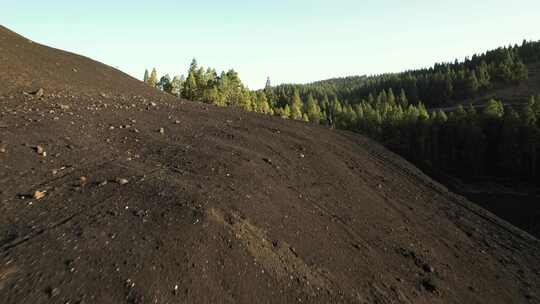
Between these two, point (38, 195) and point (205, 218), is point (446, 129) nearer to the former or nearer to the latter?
point (205, 218)

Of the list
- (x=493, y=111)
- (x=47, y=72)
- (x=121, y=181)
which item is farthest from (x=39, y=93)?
(x=493, y=111)

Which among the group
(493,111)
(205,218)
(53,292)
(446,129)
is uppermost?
(53,292)

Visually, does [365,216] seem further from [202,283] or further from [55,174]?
[55,174]

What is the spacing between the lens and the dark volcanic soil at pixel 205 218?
249 inches

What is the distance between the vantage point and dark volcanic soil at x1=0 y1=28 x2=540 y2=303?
6320 mm

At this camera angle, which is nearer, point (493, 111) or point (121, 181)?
point (121, 181)

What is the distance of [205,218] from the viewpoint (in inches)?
319

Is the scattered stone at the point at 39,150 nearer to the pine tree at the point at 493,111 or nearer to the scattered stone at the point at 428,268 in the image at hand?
the scattered stone at the point at 428,268

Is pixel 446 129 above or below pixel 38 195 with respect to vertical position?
below

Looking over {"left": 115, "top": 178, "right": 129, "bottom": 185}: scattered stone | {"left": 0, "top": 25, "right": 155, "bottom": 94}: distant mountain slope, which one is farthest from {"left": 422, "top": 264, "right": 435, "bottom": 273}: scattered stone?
{"left": 0, "top": 25, "right": 155, "bottom": 94}: distant mountain slope

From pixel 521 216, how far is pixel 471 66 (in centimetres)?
14056

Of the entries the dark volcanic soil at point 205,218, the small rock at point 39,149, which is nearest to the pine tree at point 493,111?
the dark volcanic soil at point 205,218

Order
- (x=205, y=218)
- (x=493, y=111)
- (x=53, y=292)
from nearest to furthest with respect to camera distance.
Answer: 1. (x=53, y=292)
2. (x=205, y=218)
3. (x=493, y=111)

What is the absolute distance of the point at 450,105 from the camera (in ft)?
389
